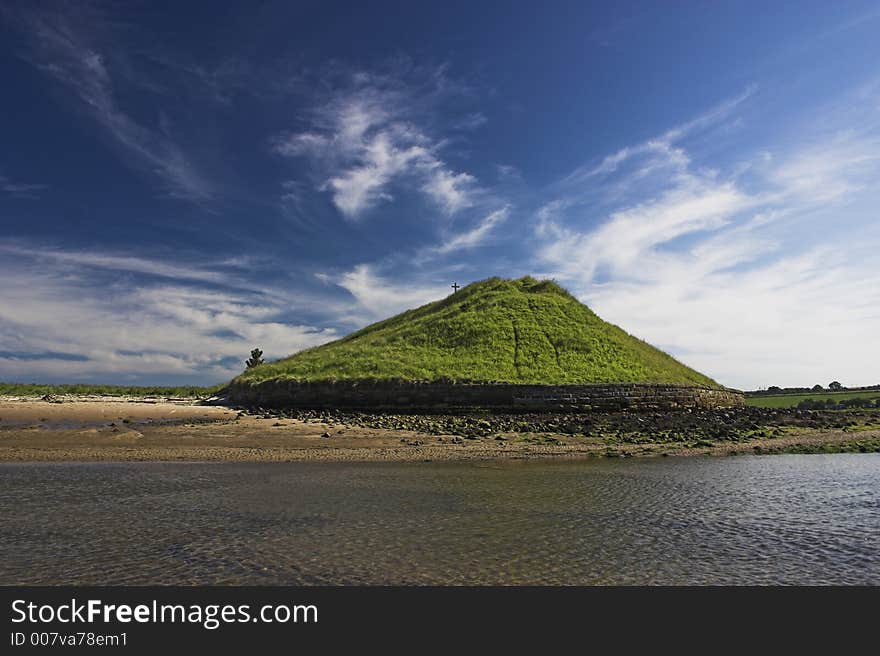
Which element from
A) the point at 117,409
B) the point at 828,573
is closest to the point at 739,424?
the point at 828,573

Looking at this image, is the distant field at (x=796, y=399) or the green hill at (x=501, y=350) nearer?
the green hill at (x=501, y=350)

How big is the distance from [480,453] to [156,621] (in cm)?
1614

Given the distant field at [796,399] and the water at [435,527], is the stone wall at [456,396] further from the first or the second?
the distant field at [796,399]

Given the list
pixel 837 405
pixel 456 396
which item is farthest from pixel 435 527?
pixel 837 405

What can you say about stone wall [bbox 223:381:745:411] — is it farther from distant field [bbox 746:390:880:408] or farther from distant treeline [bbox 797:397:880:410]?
distant field [bbox 746:390:880:408]

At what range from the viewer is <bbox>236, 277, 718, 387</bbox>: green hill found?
4222cm

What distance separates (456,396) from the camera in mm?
37750

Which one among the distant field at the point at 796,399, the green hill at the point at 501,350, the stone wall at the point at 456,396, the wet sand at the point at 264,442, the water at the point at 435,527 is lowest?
the water at the point at 435,527

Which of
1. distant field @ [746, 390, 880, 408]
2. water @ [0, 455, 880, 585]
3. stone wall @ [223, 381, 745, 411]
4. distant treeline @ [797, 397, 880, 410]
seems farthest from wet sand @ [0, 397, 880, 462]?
distant field @ [746, 390, 880, 408]

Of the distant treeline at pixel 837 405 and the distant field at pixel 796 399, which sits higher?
the distant field at pixel 796 399

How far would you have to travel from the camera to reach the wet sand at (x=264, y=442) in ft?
67.3

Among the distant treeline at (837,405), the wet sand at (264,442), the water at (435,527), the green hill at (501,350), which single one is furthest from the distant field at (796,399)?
the water at (435,527)

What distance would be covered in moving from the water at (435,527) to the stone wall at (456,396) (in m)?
20.5

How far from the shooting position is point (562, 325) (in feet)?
179
